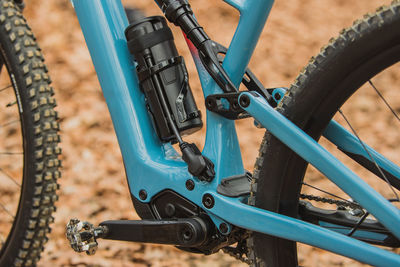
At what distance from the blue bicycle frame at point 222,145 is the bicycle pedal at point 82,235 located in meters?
0.11

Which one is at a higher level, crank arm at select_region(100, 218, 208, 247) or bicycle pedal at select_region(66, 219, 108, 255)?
bicycle pedal at select_region(66, 219, 108, 255)

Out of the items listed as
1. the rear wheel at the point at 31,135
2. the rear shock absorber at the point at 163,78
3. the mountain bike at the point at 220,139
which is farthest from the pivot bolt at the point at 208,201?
the rear wheel at the point at 31,135

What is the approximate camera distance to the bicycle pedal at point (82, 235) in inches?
38.6

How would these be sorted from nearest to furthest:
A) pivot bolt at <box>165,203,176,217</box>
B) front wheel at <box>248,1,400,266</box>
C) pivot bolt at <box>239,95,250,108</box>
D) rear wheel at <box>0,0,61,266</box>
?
front wheel at <box>248,1,400,266</box> < pivot bolt at <box>239,95,250,108</box> < pivot bolt at <box>165,203,176,217</box> < rear wheel at <box>0,0,61,266</box>

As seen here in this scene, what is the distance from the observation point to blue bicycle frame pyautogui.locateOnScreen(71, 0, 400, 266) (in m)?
0.71

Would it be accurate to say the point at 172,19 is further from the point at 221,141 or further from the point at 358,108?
the point at 358,108

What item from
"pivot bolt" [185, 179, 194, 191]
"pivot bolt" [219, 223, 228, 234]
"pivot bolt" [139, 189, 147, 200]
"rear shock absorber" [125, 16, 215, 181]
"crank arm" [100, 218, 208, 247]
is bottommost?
"pivot bolt" [219, 223, 228, 234]

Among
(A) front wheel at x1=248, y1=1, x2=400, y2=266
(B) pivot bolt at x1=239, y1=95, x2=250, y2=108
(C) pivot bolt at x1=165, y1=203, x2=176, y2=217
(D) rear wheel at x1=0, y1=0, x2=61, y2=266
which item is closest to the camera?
(A) front wheel at x1=248, y1=1, x2=400, y2=266

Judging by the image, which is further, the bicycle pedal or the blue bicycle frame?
the bicycle pedal

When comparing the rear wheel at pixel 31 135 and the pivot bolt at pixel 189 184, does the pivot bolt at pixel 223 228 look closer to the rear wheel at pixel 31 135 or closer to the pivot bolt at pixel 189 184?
the pivot bolt at pixel 189 184

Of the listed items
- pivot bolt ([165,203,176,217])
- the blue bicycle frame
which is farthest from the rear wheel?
pivot bolt ([165,203,176,217])

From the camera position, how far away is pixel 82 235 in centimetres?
98

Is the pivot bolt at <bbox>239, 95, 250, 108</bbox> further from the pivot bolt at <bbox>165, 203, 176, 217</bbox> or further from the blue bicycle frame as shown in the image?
the pivot bolt at <bbox>165, 203, 176, 217</bbox>

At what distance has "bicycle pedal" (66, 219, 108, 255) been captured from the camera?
980mm
